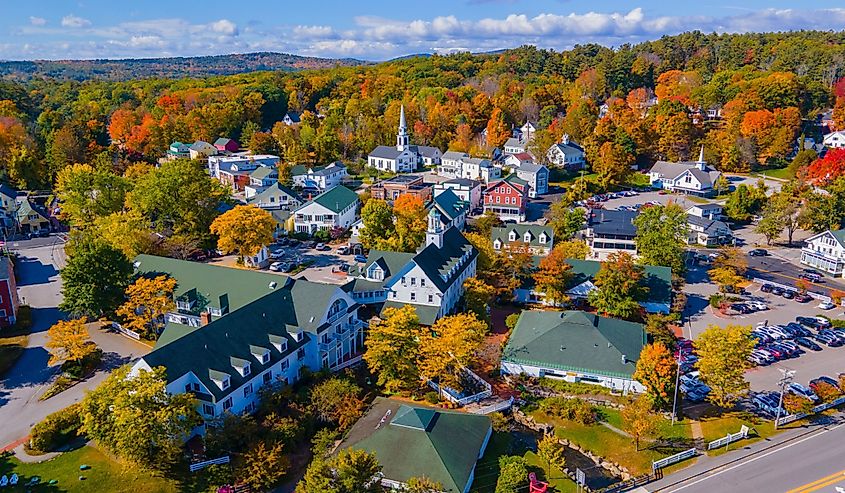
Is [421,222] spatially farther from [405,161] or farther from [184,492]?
[405,161]

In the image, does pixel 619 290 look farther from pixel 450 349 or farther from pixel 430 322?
pixel 450 349

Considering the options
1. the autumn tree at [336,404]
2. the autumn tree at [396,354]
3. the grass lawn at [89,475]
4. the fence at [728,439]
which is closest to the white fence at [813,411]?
the fence at [728,439]

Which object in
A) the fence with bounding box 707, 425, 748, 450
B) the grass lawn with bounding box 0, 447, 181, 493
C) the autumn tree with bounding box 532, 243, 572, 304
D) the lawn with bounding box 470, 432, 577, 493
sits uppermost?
the autumn tree with bounding box 532, 243, 572, 304

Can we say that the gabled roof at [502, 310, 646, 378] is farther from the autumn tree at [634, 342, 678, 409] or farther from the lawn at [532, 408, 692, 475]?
the lawn at [532, 408, 692, 475]

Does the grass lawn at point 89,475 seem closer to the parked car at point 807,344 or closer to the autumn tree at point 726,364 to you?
the autumn tree at point 726,364

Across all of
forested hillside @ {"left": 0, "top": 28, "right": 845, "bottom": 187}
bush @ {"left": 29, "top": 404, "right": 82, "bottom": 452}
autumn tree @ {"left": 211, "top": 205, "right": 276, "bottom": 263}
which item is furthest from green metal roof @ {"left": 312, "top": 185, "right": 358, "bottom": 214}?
bush @ {"left": 29, "top": 404, "right": 82, "bottom": 452}

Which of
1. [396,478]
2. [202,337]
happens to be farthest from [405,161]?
[396,478]

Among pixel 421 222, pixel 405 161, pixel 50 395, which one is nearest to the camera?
pixel 50 395

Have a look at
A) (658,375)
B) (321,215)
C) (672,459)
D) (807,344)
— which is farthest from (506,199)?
(672,459)
